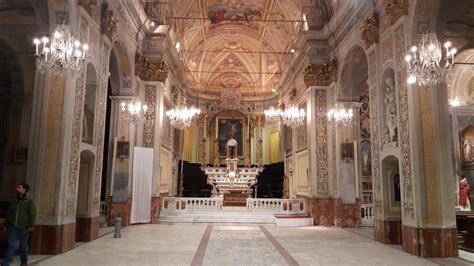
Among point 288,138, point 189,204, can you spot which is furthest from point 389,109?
point 288,138

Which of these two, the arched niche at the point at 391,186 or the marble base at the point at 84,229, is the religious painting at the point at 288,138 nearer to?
Answer: the arched niche at the point at 391,186

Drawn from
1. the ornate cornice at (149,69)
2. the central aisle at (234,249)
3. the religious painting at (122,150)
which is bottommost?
the central aisle at (234,249)

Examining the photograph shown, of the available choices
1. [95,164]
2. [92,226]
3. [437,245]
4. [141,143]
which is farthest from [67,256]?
[437,245]

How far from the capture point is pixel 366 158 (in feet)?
56.2

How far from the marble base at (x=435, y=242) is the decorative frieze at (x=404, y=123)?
47 cm

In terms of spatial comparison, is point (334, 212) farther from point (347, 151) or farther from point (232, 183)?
point (232, 183)

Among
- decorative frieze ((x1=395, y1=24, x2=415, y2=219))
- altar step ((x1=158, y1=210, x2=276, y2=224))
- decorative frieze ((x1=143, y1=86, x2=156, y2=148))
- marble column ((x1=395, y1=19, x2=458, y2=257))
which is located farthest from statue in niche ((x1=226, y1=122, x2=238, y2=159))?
marble column ((x1=395, y1=19, x2=458, y2=257))

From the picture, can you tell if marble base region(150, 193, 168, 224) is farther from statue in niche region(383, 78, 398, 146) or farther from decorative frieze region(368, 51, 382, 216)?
statue in niche region(383, 78, 398, 146)

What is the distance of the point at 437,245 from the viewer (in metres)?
7.56

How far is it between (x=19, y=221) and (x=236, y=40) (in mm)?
18765

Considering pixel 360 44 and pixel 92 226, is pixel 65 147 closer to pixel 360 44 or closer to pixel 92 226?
Result: pixel 92 226

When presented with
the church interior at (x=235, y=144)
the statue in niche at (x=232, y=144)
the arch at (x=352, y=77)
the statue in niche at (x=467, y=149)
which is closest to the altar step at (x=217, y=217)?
the church interior at (x=235, y=144)

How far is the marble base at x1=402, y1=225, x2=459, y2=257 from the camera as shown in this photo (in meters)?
7.52

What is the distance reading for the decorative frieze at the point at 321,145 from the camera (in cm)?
1371
